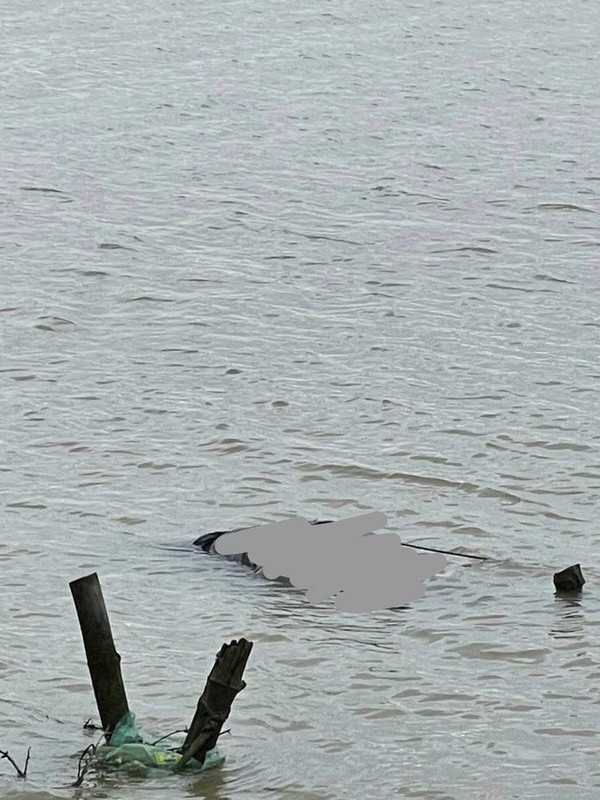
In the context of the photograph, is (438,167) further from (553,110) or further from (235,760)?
(235,760)

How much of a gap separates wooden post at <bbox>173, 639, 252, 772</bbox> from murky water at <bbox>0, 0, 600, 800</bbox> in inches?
5.3

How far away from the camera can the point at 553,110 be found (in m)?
17.2

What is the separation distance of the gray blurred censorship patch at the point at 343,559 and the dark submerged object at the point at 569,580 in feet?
1.87

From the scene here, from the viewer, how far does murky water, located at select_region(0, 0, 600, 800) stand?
5719 millimetres

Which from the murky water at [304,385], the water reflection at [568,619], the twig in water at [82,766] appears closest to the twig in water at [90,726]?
the murky water at [304,385]

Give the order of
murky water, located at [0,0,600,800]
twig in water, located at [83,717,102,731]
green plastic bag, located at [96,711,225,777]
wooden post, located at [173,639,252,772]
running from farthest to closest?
murky water, located at [0,0,600,800] → twig in water, located at [83,717,102,731] → green plastic bag, located at [96,711,225,777] → wooden post, located at [173,639,252,772]

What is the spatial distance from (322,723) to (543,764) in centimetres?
79

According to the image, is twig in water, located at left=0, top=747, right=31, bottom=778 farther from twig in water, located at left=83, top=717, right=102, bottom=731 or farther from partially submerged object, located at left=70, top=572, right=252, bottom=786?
twig in water, located at left=83, top=717, right=102, bottom=731

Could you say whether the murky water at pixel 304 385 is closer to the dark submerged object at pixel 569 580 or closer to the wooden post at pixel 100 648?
the dark submerged object at pixel 569 580

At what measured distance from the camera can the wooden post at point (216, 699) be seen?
4.74 meters

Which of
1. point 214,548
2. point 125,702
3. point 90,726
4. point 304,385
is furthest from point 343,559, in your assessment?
point 304,385

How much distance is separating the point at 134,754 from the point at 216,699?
0.41 meters

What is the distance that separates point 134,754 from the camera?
16.7 feet

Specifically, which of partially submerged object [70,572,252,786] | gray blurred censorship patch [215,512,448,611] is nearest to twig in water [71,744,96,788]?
partially submerged object [70,572,252,786]
